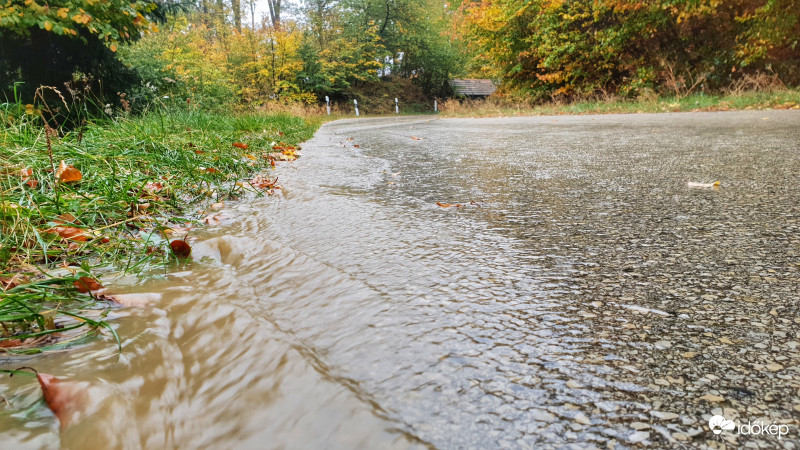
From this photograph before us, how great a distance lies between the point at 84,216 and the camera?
1.91 meters

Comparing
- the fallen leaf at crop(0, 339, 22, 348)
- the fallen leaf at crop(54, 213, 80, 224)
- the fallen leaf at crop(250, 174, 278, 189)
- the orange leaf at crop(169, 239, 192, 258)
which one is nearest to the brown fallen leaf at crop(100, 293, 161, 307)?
the fallen leaf at crop(0, 339, 22, 348)

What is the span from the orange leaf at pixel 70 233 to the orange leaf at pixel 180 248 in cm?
40

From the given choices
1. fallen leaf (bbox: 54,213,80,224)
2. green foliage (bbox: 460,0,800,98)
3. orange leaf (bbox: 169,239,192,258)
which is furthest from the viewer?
green foliage (bbox: 460,0,800,98)

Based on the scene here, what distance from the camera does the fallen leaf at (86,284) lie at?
1289 millimetres

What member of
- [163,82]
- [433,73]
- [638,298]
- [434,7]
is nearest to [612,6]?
[163,82]

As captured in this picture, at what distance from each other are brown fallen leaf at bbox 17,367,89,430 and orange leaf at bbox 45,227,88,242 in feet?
3.49

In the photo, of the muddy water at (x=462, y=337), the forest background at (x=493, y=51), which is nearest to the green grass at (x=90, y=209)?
the muddy water at (x=462, y=337)

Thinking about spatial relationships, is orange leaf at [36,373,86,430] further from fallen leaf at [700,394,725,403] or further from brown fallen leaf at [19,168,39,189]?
brown fallen leaf at [19,168,39,189]

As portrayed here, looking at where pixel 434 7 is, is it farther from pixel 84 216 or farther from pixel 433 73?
pixel 84 216

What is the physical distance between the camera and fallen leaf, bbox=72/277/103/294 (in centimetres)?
129

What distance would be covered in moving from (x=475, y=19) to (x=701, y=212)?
1815 centimetres

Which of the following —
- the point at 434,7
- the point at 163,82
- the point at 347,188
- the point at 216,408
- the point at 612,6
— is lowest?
the point at 216,408

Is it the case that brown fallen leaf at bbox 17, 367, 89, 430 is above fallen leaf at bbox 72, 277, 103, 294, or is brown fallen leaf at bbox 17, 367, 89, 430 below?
below

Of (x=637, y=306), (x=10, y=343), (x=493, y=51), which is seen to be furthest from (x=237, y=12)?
(x=637, y=306)
